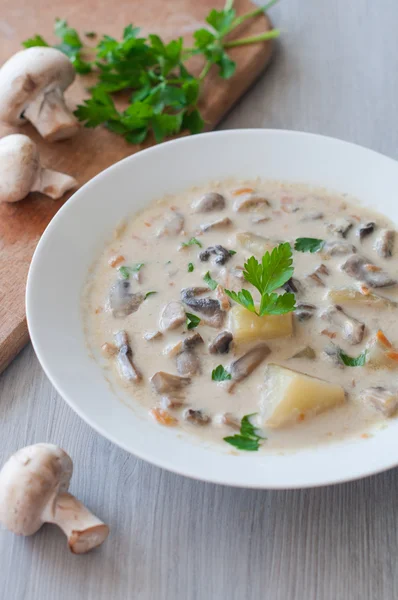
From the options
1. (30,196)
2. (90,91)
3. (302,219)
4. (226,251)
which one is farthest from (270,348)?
(90,91)

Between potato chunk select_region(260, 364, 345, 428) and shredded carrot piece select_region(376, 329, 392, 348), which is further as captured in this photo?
shredded carrot piece select_region(376, 329, 392, 348)

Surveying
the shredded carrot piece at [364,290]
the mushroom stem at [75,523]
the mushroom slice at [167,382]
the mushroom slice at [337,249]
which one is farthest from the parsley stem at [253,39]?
the mushroom stem at [75,523]

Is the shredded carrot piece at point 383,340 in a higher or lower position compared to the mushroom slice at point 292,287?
lower

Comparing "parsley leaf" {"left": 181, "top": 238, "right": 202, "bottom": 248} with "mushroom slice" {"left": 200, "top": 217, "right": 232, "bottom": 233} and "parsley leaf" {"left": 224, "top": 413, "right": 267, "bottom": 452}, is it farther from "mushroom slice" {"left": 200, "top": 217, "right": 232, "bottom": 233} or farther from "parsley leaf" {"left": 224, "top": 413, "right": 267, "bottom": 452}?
"parsley leaf" {"left": 224, "top": 413, "right": 267, "bottom": 452}

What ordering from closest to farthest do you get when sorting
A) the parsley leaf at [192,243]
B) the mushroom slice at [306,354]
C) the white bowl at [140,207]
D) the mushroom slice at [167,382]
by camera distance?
the white bowl at [140,207], the mushroom slice at [167,382], the mushroom slice at [306,354], the parsley leaf at [192,243]

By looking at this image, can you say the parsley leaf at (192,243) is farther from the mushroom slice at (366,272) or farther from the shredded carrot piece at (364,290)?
the shredded carrot piece at (364,290)

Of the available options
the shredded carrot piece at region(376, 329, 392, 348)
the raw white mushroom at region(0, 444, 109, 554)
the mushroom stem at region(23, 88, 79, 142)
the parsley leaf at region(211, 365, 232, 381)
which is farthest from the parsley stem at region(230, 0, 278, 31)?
the raw white mushroom at region(0, 444, 109, 554)
